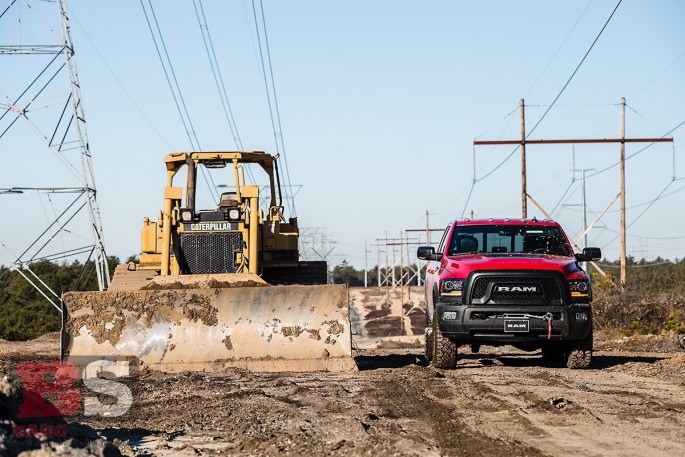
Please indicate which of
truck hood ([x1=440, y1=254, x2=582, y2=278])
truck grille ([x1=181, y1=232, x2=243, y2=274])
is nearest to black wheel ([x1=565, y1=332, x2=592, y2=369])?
truck hood ([x1=440, y1=254, x2=582, y2=278])

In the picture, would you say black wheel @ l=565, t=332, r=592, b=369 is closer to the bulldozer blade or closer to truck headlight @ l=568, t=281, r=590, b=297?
truck headlight @ l=568, t=281, r=590, b=297

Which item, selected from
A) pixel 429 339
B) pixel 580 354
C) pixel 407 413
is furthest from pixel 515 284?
pixel 407 413

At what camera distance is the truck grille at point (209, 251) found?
592 inches

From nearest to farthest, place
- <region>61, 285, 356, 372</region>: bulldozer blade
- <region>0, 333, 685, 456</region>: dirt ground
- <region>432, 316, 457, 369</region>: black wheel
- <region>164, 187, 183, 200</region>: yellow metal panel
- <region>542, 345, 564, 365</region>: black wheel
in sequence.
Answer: <region>0, 333, 685, 456</region>: dirt ground < <region>61, 285, 356, 372</region>: bulldozer blade < <region>432, 316, 457, 369</region>: black wheel < <region>542, 345, 564, 365</region>: black wheel < <region>164, 187, 183, 200</region>: yellow metal panel

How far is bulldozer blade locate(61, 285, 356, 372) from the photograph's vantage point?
13.3 m

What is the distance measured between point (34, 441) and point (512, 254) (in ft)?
28.8

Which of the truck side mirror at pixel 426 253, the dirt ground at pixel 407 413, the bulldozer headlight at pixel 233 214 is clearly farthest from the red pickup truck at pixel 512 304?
the bulldozer headlight at pixel 233 214

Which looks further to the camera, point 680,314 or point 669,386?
point 680,314

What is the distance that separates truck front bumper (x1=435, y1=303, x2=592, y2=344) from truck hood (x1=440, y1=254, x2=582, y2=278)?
484 millimetres

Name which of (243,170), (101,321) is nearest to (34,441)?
(101,321)

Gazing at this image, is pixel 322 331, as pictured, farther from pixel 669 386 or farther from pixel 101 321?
pixel 669 386

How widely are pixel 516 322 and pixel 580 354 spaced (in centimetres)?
127

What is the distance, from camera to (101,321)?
13406 mm

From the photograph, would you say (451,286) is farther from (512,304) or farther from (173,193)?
(173,193)
